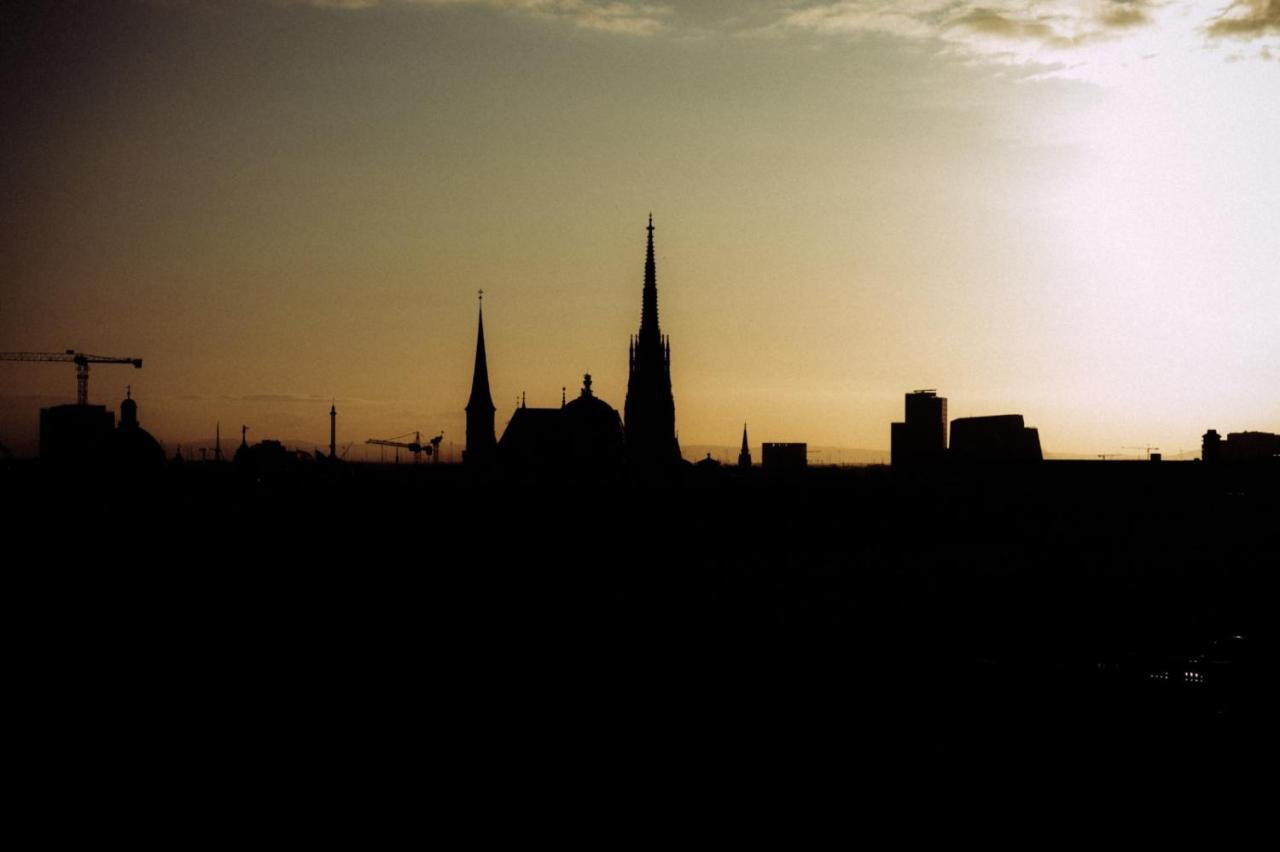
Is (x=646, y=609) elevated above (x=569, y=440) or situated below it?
below

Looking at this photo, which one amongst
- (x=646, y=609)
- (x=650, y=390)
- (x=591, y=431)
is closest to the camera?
(x=646, y=609)

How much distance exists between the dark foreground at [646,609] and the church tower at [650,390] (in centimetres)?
579

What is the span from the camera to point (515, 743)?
167ft

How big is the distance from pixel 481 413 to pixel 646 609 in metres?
63.3

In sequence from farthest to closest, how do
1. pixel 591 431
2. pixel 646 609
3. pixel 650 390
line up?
pixel 591 431 < pixel 650 390 < pixel 646 609

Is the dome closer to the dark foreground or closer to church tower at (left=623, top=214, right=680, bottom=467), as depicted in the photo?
the dark foreground

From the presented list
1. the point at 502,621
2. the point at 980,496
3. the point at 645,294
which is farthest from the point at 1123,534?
the point at 502,621

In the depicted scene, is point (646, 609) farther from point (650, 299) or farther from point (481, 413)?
point (481, 413)

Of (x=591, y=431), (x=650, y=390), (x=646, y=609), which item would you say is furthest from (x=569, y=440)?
(x=646, y=609)

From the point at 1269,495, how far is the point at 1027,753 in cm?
12310

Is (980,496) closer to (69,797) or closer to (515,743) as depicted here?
(515,743)

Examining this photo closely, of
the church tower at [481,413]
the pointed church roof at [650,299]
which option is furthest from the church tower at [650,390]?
the church tower at [481,413]

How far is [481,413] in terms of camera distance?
154 m

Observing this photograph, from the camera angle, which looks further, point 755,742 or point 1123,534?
point 1123,534
